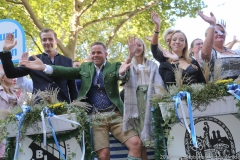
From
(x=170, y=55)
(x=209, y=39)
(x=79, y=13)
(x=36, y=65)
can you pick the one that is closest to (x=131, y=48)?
(x=170, y=55)

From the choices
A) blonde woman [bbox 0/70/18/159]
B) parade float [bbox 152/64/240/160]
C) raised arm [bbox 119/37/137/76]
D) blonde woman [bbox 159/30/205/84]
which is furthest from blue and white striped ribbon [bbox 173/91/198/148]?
blonde woman [bbox 0/70/18/159]

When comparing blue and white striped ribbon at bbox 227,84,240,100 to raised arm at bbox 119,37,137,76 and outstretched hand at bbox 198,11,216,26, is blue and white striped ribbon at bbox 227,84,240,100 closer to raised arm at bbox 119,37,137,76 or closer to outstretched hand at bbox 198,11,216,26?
outstretched hand at bbox 198,11,216,26

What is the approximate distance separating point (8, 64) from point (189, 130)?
80.7 inches

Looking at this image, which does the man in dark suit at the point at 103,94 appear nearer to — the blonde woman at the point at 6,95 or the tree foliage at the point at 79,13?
the blonde woman at the point at 6,95

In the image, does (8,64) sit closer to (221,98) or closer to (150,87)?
(150,87)

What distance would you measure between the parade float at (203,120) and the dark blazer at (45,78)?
1.40 metres

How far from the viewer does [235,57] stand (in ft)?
11.4

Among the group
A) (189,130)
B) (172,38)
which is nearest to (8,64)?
(172,38)

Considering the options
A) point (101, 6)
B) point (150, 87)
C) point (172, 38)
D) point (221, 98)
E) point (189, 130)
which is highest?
point (101, 6)

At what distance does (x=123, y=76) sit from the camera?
11.4ft

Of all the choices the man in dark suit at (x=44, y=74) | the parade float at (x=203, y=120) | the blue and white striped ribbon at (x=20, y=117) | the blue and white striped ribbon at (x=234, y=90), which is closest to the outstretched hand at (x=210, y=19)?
the parade float at (x=203, y=120)

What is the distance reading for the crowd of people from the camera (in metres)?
3.33

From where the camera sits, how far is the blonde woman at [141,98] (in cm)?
345

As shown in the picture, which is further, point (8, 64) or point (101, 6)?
point (101, 6)
